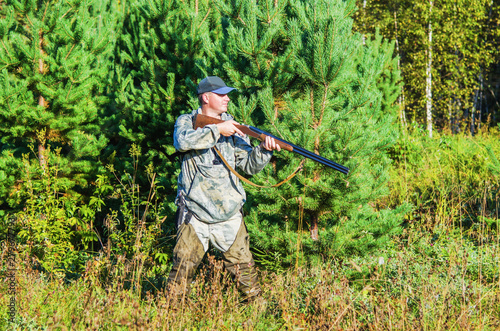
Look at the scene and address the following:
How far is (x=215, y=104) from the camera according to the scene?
11.2ft

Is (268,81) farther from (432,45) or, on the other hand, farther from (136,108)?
(432,45)

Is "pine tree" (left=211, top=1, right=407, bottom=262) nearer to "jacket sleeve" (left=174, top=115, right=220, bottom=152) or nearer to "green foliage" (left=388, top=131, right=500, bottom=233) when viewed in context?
"jacket sleeve" (left=174, top=115, right=220, bottom=152)

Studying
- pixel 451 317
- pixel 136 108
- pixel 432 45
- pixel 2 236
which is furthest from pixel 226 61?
pixel 432 45

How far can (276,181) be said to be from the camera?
4.20 meters

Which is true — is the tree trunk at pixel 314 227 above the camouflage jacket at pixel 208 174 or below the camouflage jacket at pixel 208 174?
below

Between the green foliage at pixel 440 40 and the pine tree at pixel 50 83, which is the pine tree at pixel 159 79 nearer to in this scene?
the pine tree at pixel 50 83

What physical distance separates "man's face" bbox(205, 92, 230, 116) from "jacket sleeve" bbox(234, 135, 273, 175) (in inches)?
9.9

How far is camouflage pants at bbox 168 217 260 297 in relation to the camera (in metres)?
3.29

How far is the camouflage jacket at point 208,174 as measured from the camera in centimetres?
322

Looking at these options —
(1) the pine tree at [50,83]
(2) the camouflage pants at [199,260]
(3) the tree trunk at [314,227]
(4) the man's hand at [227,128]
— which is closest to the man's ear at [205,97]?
(4) the man's hand at [227,128]

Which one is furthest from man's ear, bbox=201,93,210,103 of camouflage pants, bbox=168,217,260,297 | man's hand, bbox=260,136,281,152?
camouflage pants, bbox=168,217,260,297

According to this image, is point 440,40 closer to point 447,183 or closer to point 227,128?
point 447,183

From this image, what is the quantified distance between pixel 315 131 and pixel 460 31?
9808mm

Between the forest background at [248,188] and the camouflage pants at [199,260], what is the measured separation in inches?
4.7
